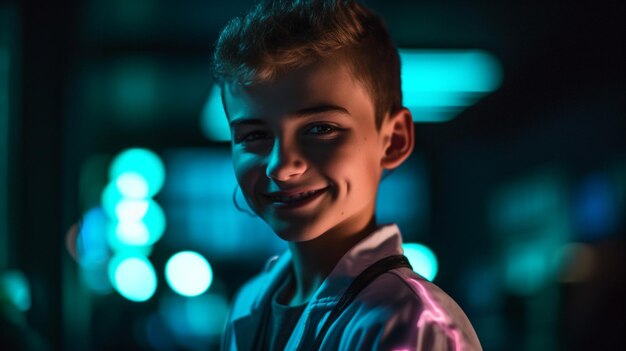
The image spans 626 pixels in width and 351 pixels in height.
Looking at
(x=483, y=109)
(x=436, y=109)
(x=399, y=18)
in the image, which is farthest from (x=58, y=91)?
(x=483, y=109)

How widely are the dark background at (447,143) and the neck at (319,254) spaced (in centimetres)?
34

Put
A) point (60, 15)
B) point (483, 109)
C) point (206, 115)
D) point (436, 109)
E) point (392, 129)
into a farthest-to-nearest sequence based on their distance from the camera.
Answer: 1. point (483, 109)
2. point (206, 115)
3. point (436, 109)
4. point (60, 15)
5. point (392, 129)

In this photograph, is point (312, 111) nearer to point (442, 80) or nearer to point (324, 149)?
point (324, 149)

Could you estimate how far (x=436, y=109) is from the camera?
571 centimetres

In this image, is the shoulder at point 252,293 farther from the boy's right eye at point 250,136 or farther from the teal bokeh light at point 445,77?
the teal bokeh light at point 445,77

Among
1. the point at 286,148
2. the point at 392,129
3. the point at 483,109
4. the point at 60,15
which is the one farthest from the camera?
the point at 483,109

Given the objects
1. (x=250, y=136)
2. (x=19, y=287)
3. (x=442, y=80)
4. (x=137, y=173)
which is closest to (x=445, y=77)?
(x=442, y=80)

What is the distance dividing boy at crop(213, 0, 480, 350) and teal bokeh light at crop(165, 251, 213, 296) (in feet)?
17.6

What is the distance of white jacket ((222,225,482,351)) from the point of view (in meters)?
0.70

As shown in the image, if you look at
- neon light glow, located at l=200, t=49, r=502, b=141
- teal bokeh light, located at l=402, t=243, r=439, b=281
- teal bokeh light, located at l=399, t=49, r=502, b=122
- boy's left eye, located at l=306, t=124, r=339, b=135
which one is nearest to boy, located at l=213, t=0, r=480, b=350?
boy's left eye, located at l=306, t=124, r=339, b=135

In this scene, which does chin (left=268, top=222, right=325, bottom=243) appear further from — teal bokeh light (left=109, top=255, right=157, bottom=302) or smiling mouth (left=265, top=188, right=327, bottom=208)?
teal bokeh light (left=109, top=255, right=157, bottom=302)

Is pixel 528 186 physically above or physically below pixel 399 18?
below

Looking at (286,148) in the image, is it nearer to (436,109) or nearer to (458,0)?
(458,0)

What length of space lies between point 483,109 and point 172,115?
3201 mm
